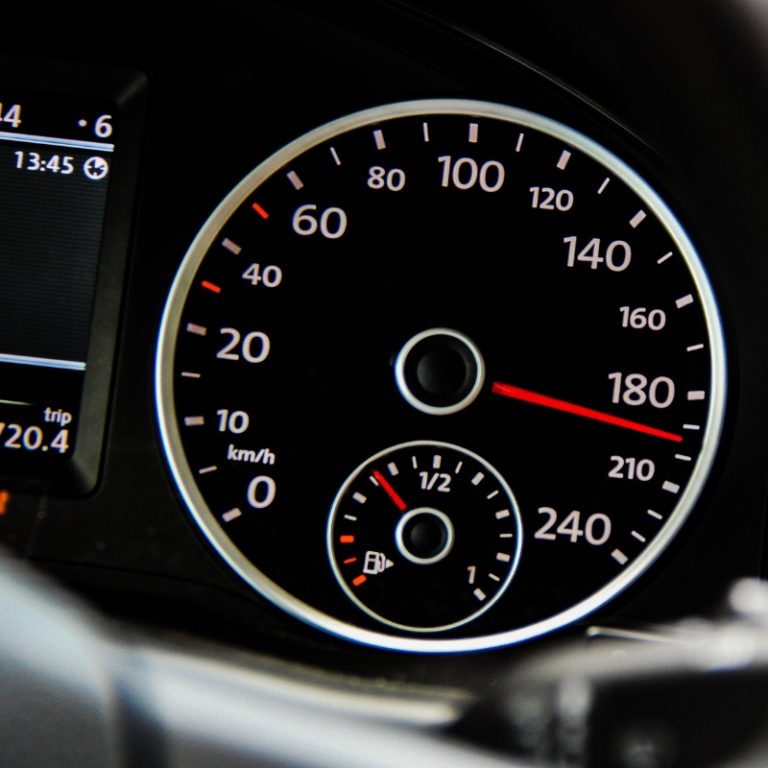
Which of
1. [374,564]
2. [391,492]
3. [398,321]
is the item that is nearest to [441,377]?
[398,321]

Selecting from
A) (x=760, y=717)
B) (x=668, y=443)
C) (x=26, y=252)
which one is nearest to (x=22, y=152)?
(x=26, y=252)

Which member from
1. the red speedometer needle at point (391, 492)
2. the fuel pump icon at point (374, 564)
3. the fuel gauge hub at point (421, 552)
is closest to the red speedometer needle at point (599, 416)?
the fuel gauge hub at point (421, 552)

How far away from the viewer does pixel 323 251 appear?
231cm

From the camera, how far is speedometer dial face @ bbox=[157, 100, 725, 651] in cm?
225

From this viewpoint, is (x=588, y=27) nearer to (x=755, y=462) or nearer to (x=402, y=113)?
(x=402, y=113)

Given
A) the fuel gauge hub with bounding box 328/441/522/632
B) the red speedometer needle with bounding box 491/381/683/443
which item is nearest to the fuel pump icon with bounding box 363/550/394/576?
the fuel gauge hub with bounding box 328/441/522/632

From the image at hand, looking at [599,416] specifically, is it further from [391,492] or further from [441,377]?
[391,492]

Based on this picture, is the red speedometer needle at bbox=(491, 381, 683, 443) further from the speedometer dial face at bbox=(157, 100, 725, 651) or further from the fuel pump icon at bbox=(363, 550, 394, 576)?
the fuel pump icon at bbox=(363, 550, 394, 576)

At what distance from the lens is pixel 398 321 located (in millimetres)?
2291

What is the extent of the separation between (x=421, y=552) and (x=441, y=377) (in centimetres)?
34

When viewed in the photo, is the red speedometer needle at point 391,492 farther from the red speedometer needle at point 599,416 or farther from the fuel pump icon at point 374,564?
the red speedometer needle at point 599,416

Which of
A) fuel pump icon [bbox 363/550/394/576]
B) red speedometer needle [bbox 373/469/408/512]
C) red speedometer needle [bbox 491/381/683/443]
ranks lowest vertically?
fuel pump icon [bbox 363/550/394/576]

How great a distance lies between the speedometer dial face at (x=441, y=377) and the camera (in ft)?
7.37

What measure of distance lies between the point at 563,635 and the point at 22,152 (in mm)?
1447
